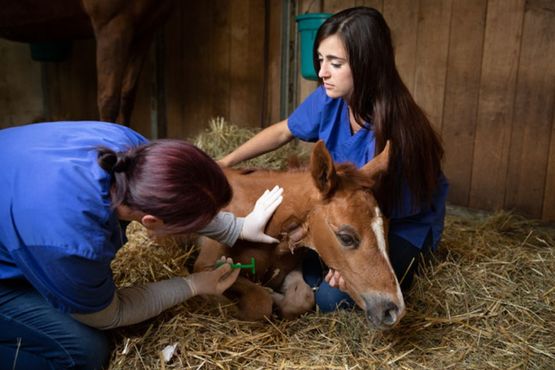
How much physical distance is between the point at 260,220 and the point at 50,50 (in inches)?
193

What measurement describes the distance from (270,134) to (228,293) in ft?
3.20

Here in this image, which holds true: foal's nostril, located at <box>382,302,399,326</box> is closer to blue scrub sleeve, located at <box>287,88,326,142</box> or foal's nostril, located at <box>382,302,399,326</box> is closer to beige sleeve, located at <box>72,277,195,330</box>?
beige sleeve, located at <box>72,277,195,330</box>

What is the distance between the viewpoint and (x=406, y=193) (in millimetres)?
2514

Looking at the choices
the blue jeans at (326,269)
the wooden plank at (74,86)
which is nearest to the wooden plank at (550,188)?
the blue jeans at (326,269)

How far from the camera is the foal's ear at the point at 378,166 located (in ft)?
7.55

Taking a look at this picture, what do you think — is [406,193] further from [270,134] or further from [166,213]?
[166,213]

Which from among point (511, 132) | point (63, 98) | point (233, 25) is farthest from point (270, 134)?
point (63, 98)

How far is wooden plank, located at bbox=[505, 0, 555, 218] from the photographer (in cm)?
377

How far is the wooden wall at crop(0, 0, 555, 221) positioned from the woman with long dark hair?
5.22 feet

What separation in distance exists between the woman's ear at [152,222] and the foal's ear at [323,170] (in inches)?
26.9

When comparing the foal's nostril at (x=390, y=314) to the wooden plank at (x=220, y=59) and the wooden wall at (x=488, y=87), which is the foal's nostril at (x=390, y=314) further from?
the wooden plank at (x=220, y=59)

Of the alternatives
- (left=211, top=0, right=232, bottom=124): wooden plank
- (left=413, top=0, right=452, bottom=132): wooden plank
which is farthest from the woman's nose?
(left=211, top=0, right=232, bottom=124): wooden plank

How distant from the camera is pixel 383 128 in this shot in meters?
2.46

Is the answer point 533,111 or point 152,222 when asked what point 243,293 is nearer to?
point 152,222
